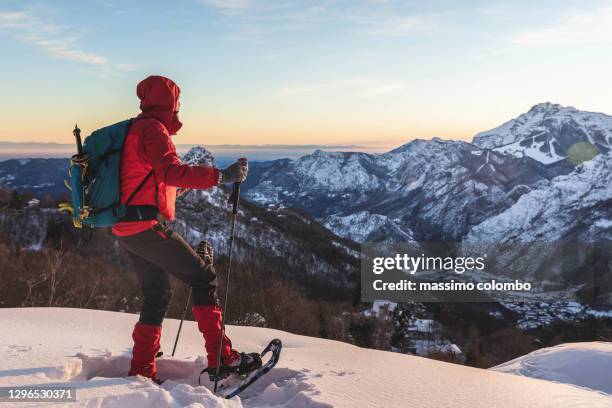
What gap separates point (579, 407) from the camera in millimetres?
4270

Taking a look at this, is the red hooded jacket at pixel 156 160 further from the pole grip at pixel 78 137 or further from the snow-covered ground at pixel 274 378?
the snow-covered ground at pixel 274 378

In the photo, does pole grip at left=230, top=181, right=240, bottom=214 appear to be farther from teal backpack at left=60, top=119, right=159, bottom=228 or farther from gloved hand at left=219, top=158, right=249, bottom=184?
teal backpack at left=60, top=119, right=159, bottom=228

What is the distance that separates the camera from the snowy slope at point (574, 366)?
7824 mm

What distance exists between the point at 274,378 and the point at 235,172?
205 centimetres

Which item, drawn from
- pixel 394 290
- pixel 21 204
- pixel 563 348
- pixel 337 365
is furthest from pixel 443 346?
pixel 21 204

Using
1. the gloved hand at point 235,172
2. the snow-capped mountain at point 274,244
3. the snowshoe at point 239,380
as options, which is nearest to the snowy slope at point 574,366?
the snowshoe at point 239,380

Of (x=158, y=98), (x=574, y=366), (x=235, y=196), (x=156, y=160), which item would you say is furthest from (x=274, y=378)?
(x=574, y=366)

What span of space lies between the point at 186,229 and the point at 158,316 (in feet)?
578

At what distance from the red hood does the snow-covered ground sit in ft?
7.53

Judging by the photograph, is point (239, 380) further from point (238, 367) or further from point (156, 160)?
point (156, 160)

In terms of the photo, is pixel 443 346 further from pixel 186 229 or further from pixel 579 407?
pixel 186 229

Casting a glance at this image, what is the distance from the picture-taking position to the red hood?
4477mm

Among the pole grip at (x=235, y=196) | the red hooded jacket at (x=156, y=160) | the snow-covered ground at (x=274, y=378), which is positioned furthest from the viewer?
the pole grip at (x=235, y=196)

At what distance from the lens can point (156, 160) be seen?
13.6ft
